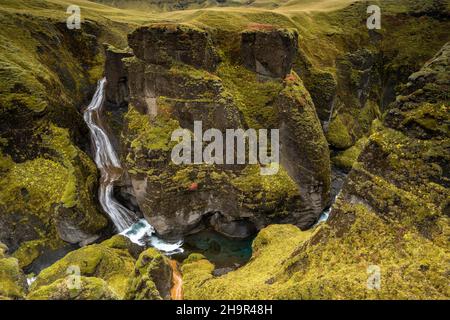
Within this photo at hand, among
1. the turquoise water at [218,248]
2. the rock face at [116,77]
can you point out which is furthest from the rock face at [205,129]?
the rock face at [116,77]

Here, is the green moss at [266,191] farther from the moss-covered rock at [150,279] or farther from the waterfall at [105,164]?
the moss-covered rock at [150,279]

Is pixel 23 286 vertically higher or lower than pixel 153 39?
lower

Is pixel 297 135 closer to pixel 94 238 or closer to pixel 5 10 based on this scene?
pixel 94 238

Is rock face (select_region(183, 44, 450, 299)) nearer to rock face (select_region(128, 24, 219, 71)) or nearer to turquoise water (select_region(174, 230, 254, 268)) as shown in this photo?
turquoise water (select_region(174, 230, 254, 268))

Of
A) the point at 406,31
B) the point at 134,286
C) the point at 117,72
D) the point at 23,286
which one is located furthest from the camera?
the point at 406,31

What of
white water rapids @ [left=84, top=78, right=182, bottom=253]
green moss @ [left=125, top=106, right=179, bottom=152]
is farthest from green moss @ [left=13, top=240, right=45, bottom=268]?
green moss @ [left=125, top=106, right=179, bottom=152]

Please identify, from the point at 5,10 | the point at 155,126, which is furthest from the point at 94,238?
the point at 5,10
